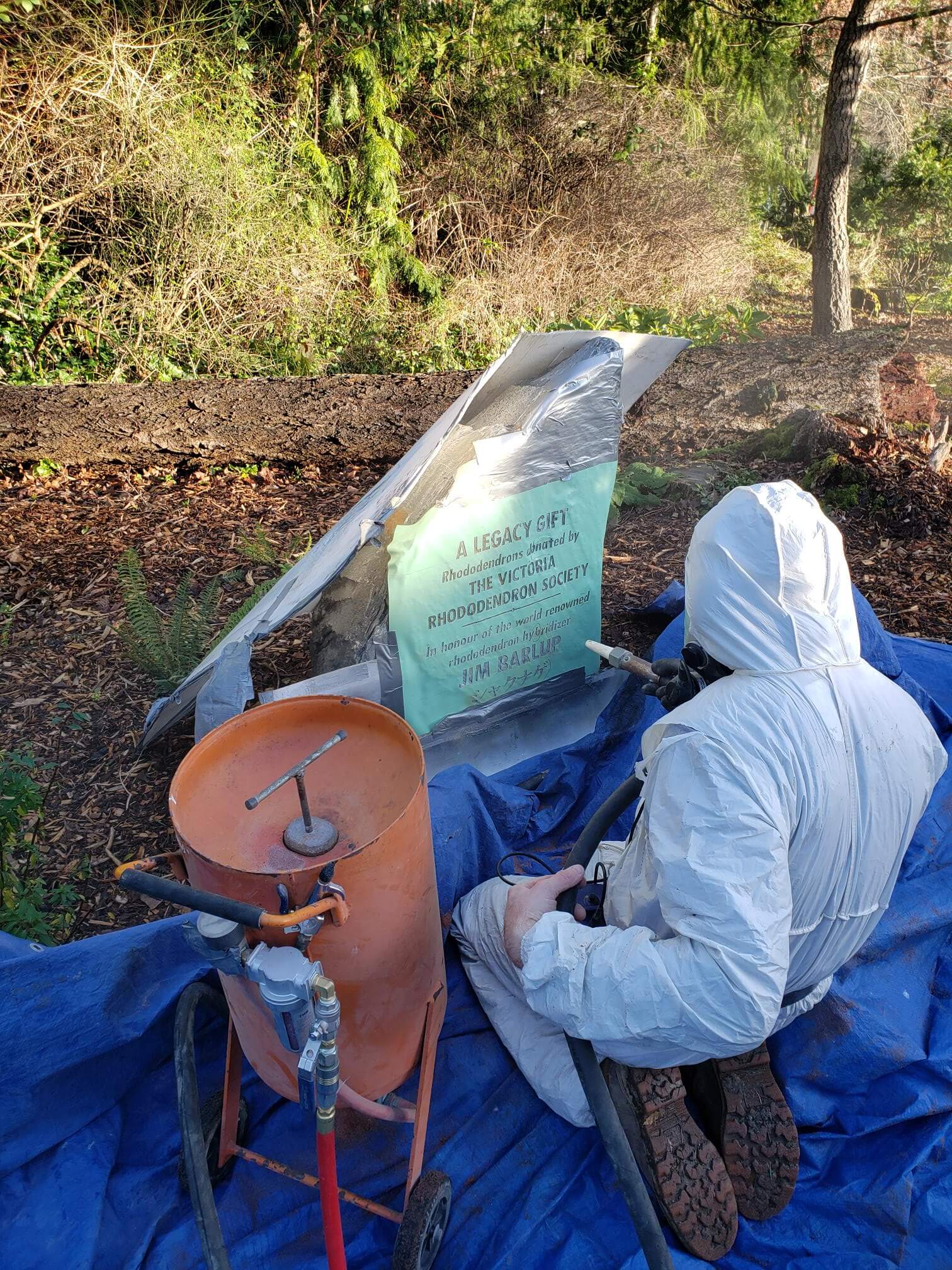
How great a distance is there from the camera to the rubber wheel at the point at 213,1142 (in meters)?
1.84

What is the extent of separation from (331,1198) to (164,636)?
8.27 feet

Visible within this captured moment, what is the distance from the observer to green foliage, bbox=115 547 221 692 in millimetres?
3406

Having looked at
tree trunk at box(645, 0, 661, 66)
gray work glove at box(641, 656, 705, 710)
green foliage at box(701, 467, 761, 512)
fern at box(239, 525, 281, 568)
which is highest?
tree trunk at box(645, 0, 661, 66)

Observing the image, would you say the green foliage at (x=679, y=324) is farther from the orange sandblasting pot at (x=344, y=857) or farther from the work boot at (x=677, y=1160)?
the work boot at (x=677, y=1160)

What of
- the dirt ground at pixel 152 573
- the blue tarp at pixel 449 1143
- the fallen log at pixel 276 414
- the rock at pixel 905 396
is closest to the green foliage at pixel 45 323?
the fallen log at pixel 276 414

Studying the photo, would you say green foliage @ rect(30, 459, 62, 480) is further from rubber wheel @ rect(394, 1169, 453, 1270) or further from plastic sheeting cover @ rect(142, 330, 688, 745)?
rubber wheel @ rect(394, 1169, 453, 1270)

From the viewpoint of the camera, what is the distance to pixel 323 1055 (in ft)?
4.24

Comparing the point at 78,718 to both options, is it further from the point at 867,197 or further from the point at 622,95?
the point at 867,197

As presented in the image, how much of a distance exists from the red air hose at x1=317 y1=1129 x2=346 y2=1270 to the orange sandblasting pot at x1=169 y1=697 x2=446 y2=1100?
0.23 m

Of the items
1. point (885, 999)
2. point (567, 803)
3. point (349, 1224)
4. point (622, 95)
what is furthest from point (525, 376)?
point (622, 95)

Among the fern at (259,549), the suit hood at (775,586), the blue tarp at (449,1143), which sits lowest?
Answer: the blue tarp at (449,1143)

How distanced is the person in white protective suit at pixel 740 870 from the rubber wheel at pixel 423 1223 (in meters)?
0.35


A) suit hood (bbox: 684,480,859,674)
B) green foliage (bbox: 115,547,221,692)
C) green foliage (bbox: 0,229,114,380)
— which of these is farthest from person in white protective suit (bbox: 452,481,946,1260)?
green foliage (bbox: 0,229,114,380)

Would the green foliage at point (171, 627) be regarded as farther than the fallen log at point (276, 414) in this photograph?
No
